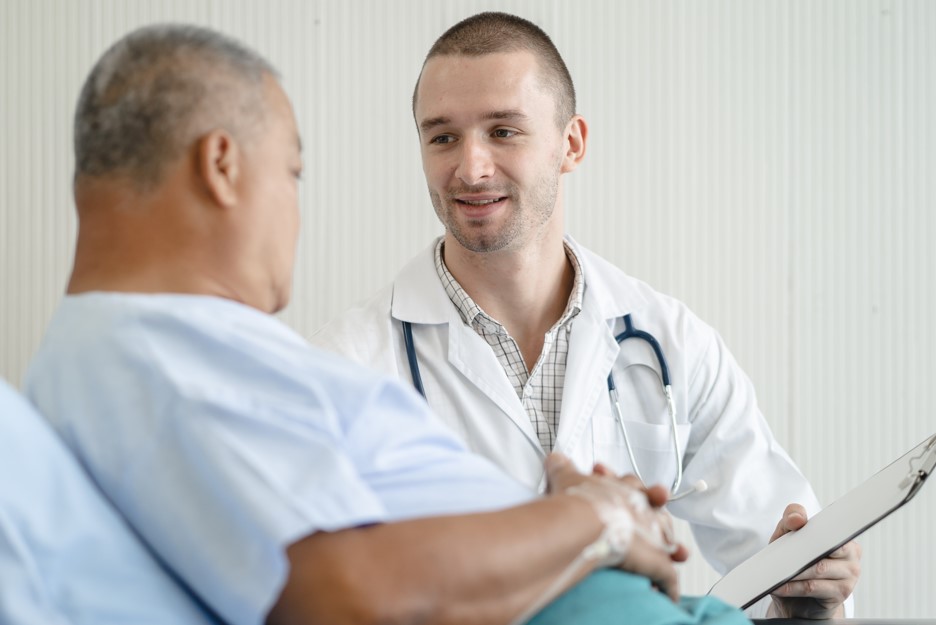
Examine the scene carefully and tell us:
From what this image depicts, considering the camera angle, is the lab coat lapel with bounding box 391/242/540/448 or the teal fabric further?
the lab coat lapel with bounding box 391/242/540/448

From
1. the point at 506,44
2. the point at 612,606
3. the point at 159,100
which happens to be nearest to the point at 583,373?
the point at 506,44

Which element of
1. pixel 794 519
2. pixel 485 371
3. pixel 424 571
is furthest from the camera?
pixel 485 371

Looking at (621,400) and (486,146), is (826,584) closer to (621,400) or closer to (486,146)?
(621,400)

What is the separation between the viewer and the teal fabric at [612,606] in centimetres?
78

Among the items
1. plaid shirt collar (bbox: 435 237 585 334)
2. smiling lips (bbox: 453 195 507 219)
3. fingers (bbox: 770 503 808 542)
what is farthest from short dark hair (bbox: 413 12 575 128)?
fingers (bbox: 770 503 808 542)

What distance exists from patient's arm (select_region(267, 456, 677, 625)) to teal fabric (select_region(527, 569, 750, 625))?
1.7 inches

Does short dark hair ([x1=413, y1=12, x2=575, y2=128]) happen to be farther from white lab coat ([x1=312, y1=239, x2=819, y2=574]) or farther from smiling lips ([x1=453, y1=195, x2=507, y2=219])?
white lab coat ([x1=312, y1=239, x2=819, y2=574])

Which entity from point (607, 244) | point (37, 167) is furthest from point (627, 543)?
point (37, 167)

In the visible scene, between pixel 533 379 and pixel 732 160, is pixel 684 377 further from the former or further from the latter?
pixel 732 160

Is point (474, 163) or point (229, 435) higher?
point (474, 163)

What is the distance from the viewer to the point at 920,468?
1.08m

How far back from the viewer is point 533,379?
1741 mm

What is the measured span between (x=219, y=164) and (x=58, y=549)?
34 cm

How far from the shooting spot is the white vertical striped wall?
7.38 ft
